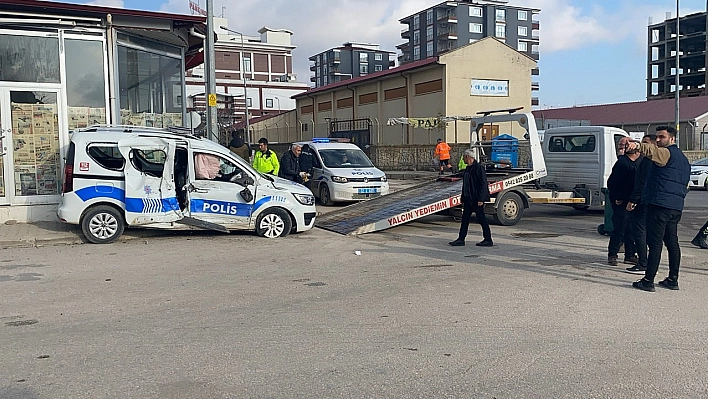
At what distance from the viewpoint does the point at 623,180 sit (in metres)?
9.26

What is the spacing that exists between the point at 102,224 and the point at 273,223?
9.83 ft

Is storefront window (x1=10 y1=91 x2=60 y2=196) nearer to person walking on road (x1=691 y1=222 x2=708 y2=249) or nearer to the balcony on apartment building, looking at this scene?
person walking on road (x1=691 y1=222 x2=708 y2=249)

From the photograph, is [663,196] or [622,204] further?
[622,204]

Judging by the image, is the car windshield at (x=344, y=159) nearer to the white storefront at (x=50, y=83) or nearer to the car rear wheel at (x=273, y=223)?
the white storefront at (x=50, y=83)

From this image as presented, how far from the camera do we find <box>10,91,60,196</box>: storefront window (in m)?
13.0

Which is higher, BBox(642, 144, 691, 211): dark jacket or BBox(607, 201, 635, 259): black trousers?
BBox(642, 144, 691, 211): dark jacket

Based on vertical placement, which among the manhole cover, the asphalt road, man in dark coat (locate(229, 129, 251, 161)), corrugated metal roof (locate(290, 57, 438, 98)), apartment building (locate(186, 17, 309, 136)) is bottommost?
the asphalt road

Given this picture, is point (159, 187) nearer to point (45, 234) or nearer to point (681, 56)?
point (45, 234)

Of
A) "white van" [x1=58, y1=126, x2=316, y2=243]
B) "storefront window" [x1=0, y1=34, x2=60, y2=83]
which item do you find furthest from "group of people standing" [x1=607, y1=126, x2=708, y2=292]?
"storefront window" [x1=0, y1=34, x2=60, y2=83]

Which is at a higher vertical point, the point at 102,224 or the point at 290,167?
the point at 290,167

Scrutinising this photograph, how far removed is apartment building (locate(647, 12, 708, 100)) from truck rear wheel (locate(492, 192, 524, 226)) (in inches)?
2909

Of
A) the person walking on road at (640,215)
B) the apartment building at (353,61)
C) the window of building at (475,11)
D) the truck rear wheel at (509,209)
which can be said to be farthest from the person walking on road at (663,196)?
the apartment building at (353,61)

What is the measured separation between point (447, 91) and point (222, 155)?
85.8 ft

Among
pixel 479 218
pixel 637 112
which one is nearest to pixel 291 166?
pixel 479 218
